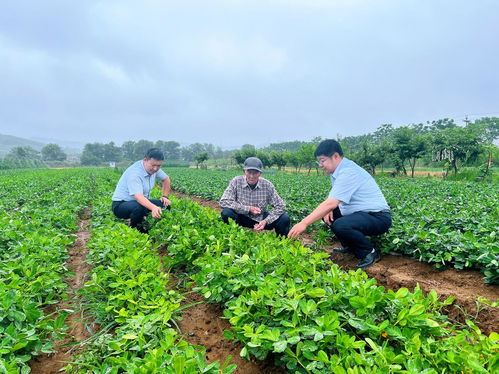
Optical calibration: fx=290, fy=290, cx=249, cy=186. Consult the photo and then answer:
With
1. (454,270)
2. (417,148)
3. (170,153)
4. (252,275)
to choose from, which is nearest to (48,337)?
(252,275)

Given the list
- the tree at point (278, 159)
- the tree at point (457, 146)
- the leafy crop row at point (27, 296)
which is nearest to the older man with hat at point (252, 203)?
the leafy crop row at point (27, 296)

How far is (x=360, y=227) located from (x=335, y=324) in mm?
2605

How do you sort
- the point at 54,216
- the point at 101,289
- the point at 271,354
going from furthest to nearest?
the point at 54,216, the point at 101,289, the point at 271,354

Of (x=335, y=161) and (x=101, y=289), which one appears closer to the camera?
(x=101, y=289)

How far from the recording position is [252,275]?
7.46ft

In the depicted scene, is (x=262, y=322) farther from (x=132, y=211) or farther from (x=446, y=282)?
(x=132, y=211)

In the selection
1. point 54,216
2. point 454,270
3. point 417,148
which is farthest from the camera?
point 417,148

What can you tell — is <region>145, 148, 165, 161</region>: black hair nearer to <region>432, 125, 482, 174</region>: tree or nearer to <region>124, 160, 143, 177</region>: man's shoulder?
<region>124, 160, 143, 177</region>: man's shoulder

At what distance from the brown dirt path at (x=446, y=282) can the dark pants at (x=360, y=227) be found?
352 millimetres

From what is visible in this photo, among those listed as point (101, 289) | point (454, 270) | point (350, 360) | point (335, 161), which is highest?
point (335, 161)

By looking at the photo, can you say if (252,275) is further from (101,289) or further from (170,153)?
(170,153)

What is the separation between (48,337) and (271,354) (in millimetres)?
1740

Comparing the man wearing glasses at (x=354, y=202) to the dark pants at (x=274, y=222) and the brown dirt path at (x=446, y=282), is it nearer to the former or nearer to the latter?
the brown dirt path at (x=446, y=282)

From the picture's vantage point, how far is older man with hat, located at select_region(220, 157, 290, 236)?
467 centimetres
